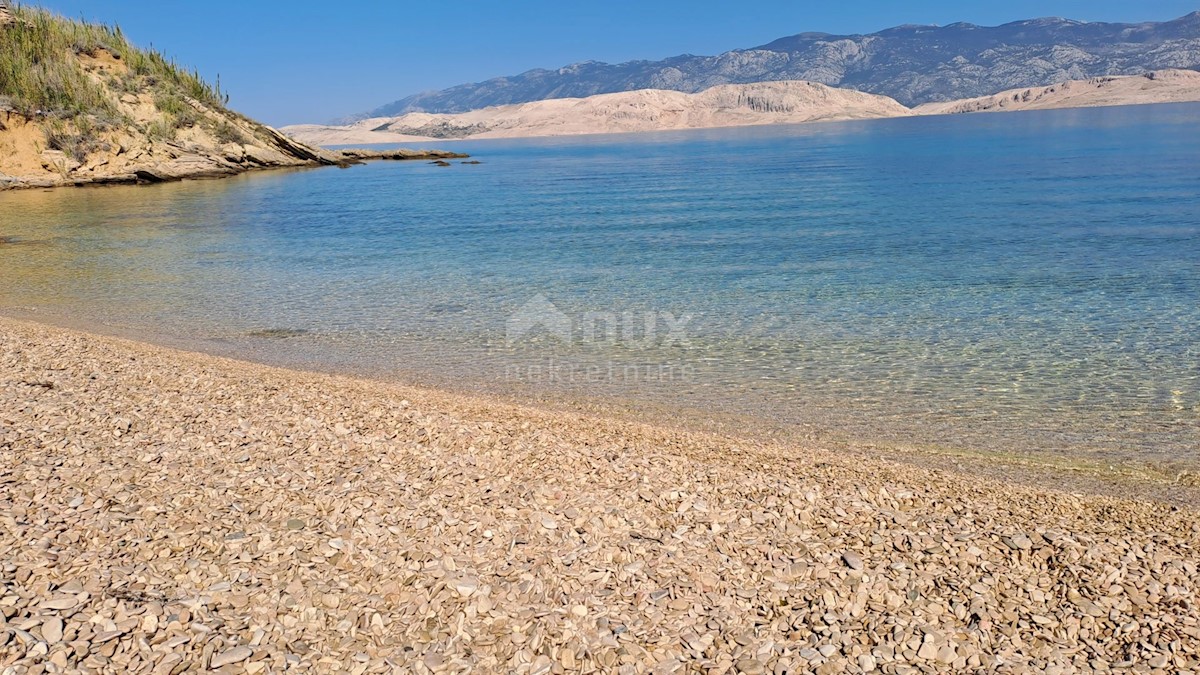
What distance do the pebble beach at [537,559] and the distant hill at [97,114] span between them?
1567 inches

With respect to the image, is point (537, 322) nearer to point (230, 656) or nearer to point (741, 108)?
point (230, 656)

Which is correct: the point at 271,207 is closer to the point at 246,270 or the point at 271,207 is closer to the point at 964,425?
the point at 246,270

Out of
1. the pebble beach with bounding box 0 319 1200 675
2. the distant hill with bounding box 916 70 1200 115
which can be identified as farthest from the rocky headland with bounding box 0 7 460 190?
the distant hill with bounding box 916 70 1200 115

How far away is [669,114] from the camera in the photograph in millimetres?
172375

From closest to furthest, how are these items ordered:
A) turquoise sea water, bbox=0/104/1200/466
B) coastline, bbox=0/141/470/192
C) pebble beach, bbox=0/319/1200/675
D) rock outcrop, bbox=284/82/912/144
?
pebble beach, bbox=0/319/1200/675
turquoise sea water, bbox=0/104/1200/466
coastline, bbox=0/141/470/192
rock outcrop, bbox=284/82/912/144

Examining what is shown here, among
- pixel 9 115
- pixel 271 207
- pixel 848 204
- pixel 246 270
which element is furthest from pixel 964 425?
pixel 9 115

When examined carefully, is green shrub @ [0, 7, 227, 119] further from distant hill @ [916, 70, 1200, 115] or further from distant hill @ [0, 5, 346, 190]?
distant hill @ [916, 70, 1200, 115]

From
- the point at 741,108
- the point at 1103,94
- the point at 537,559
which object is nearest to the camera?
the point at 537,559

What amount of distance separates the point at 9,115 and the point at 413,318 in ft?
121

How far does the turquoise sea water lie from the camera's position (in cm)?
897


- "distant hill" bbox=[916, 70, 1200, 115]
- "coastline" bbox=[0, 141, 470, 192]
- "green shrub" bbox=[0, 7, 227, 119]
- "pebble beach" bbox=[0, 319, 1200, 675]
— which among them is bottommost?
"pebble beach" bbox=[0, 319, 1200, 675]

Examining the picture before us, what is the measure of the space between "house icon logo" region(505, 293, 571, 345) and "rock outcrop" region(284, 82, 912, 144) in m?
148

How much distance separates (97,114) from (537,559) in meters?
46.7

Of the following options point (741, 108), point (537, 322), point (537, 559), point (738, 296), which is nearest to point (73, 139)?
point (537, 322)
